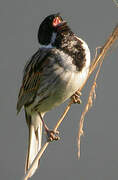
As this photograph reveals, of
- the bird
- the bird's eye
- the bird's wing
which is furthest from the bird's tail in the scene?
the bird's eye

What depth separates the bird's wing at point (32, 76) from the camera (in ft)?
14.9

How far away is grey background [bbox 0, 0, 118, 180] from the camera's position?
5.71 m

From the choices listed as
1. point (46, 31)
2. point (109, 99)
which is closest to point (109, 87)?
point (109, 99)

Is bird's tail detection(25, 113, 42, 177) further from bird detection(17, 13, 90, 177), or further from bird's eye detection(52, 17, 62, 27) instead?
bird's eye detection(52, 17, 62, 27)

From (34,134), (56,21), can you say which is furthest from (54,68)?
(34,134)

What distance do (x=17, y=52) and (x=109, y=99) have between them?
2.56 feet

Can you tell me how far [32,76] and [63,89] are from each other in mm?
248

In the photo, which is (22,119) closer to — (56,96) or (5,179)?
(5,179)

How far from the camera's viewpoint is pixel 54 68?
14.7ft

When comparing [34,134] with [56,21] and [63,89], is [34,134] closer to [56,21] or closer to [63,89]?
[63,89]

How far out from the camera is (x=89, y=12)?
6.20 meters

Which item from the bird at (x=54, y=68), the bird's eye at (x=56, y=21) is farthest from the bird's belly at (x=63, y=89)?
the bird's eye at (x=56, y=21)

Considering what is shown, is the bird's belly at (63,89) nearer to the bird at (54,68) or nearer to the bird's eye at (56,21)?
the bird at (54,68)

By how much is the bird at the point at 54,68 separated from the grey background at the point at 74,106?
1006 mm
